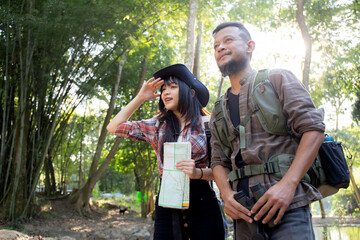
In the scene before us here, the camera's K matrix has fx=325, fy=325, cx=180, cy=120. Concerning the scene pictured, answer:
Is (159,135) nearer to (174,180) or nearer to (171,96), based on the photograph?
(171,96)

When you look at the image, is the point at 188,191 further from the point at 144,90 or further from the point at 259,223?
the point at 144,90

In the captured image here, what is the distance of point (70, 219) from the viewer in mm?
9625

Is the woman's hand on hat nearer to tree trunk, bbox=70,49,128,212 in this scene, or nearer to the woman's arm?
the woman's arm

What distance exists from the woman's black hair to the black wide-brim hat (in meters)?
0.04

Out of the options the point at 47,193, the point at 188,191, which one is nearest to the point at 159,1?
the point at 188,191

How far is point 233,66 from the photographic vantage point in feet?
5.96

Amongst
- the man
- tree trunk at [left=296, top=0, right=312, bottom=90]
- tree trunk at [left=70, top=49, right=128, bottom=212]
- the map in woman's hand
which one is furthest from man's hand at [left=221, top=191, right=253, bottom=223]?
tree trunk at [left=70, top=49, right=128, bottom=212]

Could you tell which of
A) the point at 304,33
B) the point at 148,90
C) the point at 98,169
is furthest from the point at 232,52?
the point at 98,169

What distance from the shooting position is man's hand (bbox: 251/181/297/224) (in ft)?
4.50

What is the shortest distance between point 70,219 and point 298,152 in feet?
31.0

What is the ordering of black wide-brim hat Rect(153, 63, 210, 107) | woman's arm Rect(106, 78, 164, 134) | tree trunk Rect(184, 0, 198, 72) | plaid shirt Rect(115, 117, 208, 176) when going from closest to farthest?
plaid shirt Rect(115, 117, 208, 176), black wide-brim hat Rect(153, 63, 210, 107), woman's arm Rect(106, 78, 164, 134), tree trunk Rect(184, 0, 198, 72)

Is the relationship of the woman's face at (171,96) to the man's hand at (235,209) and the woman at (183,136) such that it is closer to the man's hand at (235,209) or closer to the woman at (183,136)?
the woman at (183,136)

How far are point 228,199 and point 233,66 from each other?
726mm

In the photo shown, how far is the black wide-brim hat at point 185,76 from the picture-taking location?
2367 millimetres
